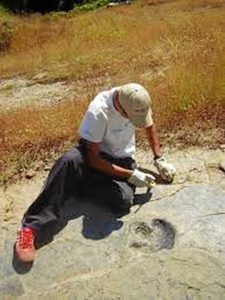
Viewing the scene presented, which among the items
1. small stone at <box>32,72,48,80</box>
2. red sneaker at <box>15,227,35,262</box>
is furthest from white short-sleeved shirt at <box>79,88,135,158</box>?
small stone at <box>32,72,48,80</box>


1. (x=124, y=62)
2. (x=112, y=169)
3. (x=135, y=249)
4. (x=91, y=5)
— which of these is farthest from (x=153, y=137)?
(x=91, y=5)

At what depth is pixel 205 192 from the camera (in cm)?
490

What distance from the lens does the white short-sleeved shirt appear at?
4352 mm

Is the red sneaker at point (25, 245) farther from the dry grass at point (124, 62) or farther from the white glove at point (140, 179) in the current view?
the dry grass at point (124, 62)

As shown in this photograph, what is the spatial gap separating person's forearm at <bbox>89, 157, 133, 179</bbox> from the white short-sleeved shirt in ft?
0.51

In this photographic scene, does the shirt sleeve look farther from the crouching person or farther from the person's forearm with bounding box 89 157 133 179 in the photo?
the person's forearm with bounding box 89 157 133 179

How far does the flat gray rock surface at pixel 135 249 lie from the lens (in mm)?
4059

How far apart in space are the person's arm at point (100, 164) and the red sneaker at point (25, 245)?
683mm

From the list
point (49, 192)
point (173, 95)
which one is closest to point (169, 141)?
point (173, 95)

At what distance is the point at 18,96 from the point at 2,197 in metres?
8.02

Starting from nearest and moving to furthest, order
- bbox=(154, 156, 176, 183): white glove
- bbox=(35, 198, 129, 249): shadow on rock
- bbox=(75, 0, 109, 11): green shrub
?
bbox=(35, 198, 129, 249): shadow on rock < bbox=(154, 156, 176, 183): white glove < bbox=(75, 0, 109, 11): green shrub

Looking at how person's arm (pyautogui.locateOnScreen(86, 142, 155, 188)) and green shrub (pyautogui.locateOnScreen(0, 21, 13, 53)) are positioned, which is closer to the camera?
person's arm (pyautogui.locateOnScreen(86, 142, 155, 188))

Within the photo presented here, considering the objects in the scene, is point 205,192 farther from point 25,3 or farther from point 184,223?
point 25,3

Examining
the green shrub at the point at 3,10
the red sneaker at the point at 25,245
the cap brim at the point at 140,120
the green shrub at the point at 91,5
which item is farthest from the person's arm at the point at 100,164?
the green shrub at the point at 91,5
